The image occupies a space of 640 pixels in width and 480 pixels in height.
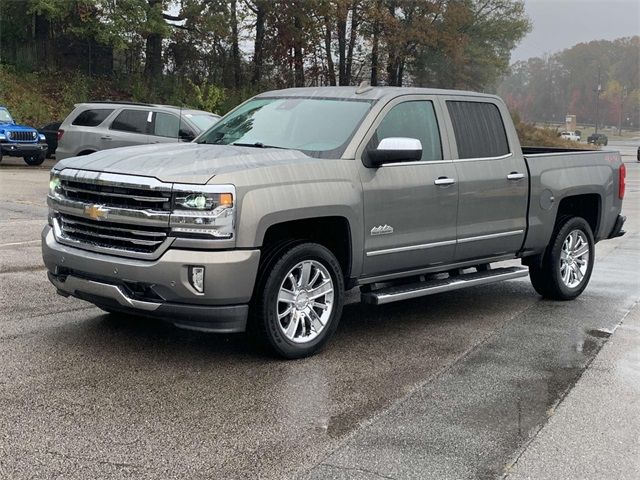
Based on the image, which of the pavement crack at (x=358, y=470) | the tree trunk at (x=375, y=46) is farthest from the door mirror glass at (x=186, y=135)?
the tree trunk at (x=375, y=46)

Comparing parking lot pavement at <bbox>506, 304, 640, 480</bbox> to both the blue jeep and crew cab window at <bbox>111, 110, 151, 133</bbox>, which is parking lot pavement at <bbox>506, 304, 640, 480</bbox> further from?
the blue jeep

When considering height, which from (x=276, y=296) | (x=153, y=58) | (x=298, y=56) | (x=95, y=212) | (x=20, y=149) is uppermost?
(x=298, y=56)

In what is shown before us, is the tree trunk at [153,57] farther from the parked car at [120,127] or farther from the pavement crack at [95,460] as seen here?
the pavement crack at [95,460]

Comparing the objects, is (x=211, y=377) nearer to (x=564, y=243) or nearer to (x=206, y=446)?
(x=206, y=446)

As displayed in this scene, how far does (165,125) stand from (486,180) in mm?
10445

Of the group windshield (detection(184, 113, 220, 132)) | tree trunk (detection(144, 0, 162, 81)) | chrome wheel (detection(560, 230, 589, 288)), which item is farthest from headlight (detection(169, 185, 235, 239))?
tree trunk (detection(144, 0, 162, 81))

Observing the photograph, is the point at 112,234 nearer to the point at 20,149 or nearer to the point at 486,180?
the point at 486,180

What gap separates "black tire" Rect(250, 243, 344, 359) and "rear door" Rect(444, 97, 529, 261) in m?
1.66

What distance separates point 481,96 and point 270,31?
34423 mm

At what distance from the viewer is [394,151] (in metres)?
5.84

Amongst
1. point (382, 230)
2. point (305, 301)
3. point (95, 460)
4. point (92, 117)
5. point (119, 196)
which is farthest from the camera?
point (92, 117)

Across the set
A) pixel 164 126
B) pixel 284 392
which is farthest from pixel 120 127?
pixel 284 392

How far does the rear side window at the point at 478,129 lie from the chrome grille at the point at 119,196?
287 cm

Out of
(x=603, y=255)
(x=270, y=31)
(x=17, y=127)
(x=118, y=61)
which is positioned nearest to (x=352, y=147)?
(x=603, y=255)
